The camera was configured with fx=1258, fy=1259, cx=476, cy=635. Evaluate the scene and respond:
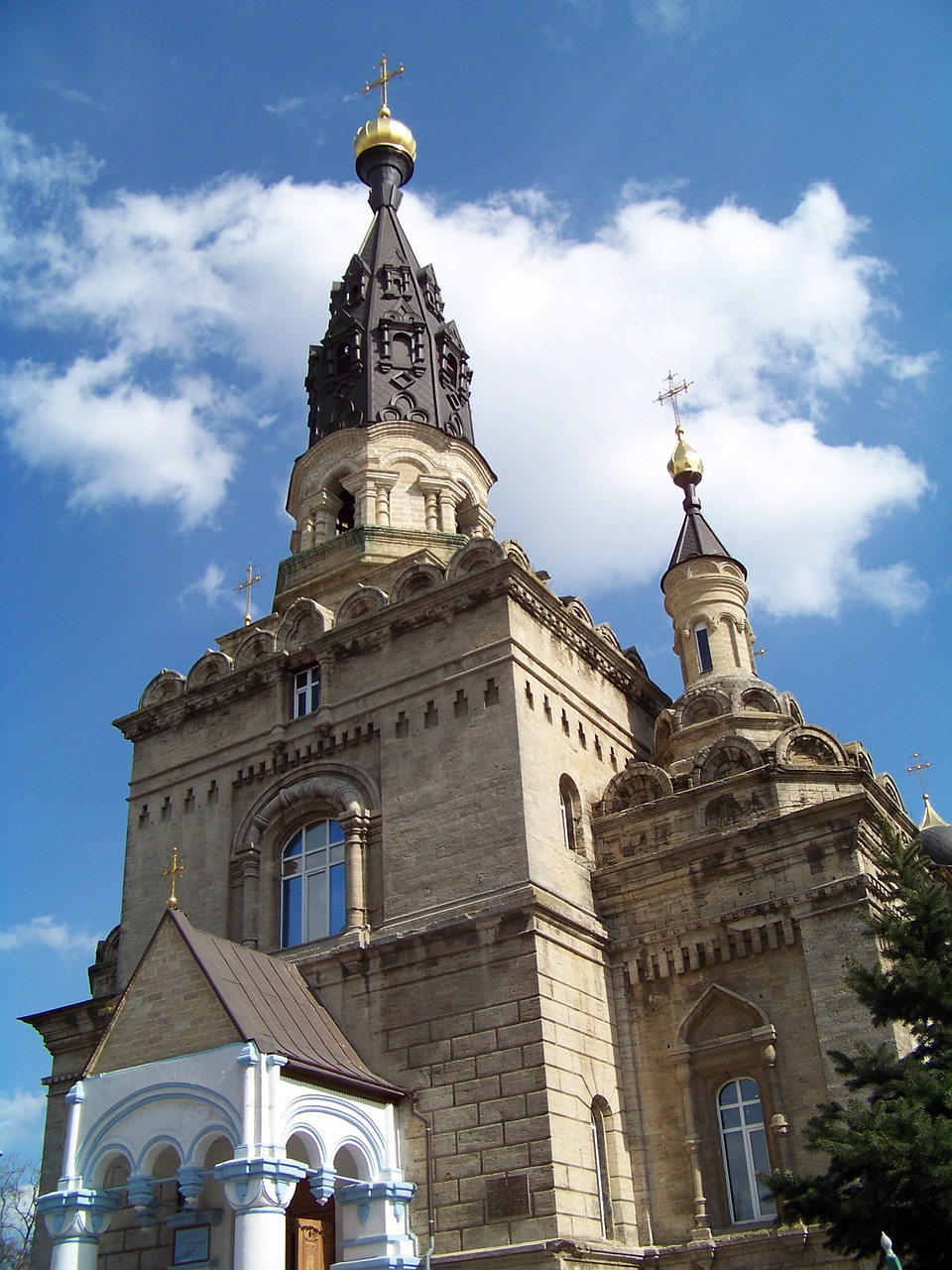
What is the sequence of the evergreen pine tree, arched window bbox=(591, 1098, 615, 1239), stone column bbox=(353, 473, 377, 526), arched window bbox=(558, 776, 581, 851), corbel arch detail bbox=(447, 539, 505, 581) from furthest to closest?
stone column bbox=(353, 473, 377, 526)
corbel arch detail bbox=(447, 539, 505, 581)
arched window bbox=(558, 776, 581, 851)
arched window bbox=(591, 1098, 615, 1239)
the evergreen pine tree

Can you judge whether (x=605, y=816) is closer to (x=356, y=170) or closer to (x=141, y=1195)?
(x=141, y=1195)

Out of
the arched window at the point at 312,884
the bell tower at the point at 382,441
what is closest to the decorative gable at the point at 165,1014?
the arched window at the point at 312,884

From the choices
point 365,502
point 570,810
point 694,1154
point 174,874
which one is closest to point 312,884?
point 174,874

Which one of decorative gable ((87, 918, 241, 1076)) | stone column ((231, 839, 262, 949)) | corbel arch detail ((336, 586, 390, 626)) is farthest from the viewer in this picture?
corbel arch detail ((336, 586, 390, 626))

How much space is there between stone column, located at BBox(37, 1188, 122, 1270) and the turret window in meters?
12.8

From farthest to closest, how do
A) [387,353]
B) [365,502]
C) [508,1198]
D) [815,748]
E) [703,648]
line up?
[387,353] → [365,502] → [703,648] → [815,748] → [508,1198]

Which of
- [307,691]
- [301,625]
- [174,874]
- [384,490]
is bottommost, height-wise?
[174,874]

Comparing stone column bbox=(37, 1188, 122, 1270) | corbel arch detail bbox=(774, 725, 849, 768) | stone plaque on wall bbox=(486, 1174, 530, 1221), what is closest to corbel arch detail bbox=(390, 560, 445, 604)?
corbel arch detail bbox=(774, 725, 849, 768)

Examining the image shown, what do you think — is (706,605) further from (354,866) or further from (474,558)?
(354,866)

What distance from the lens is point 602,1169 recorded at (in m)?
15.7

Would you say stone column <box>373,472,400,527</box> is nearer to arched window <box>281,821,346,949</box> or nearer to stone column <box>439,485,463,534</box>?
stone column <box>439,485,463,534</box>

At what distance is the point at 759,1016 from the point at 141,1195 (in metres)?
7.67

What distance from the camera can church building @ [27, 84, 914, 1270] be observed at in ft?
47.5

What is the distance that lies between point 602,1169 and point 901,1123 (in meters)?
5.40
